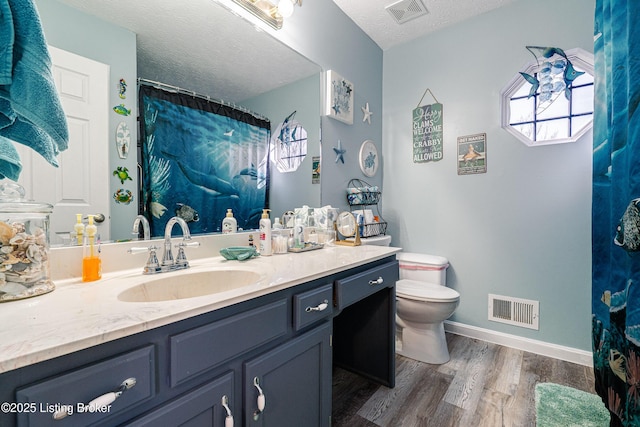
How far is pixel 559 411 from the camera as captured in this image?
1.47 meters

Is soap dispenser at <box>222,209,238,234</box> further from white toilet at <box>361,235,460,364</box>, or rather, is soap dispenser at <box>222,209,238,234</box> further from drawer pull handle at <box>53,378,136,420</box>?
white toilet at <box>361,235,460,364</box>

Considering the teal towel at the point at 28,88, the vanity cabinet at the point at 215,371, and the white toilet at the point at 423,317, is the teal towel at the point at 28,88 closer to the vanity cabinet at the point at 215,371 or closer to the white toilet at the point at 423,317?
the vanity cabinet at the point at 215,371

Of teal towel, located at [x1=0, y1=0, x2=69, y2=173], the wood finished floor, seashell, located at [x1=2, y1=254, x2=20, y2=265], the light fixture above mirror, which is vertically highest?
the light fixture above mirror

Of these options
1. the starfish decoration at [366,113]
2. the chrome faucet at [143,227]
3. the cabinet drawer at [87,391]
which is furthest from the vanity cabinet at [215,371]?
the starfish decoration at [366,113]

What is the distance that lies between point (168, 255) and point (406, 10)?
2.40 metres

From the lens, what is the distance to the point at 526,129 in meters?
2.13

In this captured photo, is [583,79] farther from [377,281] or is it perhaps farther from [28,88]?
[28,88]

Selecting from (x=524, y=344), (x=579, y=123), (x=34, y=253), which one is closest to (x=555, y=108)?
(x=579, y=123)

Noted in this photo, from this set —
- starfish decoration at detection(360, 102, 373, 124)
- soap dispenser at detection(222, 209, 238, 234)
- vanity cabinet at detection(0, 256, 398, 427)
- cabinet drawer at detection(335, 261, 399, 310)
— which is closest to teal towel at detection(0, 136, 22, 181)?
vanity cabinet at detection(0, 256, 398, 427)

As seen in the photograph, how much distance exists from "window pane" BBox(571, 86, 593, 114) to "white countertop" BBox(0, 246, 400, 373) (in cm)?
217

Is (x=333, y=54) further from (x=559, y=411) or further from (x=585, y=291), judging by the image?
(x=559, y=411)

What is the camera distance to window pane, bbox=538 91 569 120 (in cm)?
200

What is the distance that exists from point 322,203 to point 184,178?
1.03m

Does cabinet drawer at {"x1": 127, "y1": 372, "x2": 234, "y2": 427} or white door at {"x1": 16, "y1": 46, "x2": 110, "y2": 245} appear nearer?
cabinet drawer at {"x1": 127, "y1": 372, "x2": 234, "y2": 427}
